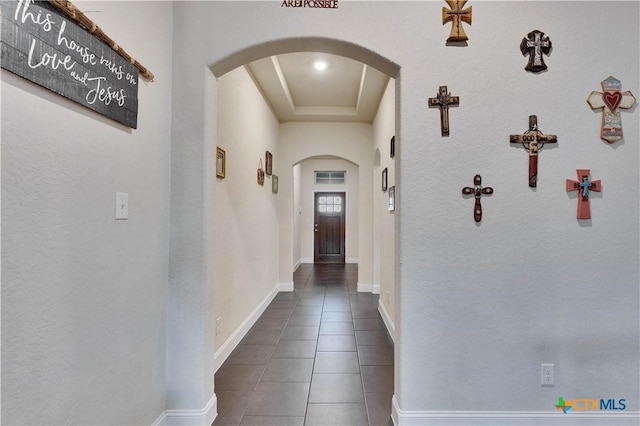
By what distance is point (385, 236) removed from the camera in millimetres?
3854

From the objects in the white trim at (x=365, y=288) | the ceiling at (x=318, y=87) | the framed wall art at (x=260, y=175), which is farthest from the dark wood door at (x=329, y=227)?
the framed wall art at (x=260, y=175)

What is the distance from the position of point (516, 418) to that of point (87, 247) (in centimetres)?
224

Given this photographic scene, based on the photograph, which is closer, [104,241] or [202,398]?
[104,241]

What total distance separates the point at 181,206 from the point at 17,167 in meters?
0.88

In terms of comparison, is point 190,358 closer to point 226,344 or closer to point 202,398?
point 202,398

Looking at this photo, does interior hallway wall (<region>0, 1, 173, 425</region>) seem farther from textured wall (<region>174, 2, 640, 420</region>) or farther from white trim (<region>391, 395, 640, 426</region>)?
white trim (<region>391, 395, 640, 426</region>)

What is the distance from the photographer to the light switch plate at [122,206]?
1.39 m

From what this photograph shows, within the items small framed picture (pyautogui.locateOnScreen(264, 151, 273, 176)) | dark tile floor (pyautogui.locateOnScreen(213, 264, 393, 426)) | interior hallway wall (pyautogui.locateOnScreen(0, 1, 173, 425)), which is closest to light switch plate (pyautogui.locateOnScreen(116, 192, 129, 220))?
interior hallway wall (pyautogui.locateOnScreen(0, 1, 173, 425))

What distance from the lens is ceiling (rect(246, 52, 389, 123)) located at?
3324 millimetres

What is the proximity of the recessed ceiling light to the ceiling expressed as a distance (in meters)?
0.03

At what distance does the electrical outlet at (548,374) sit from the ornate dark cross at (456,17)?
6.02 feet

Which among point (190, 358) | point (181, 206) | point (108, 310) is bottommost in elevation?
point (190, 358)

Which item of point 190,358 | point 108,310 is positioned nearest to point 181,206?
point 108,310

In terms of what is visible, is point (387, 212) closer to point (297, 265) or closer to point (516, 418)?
point (516, 418)
